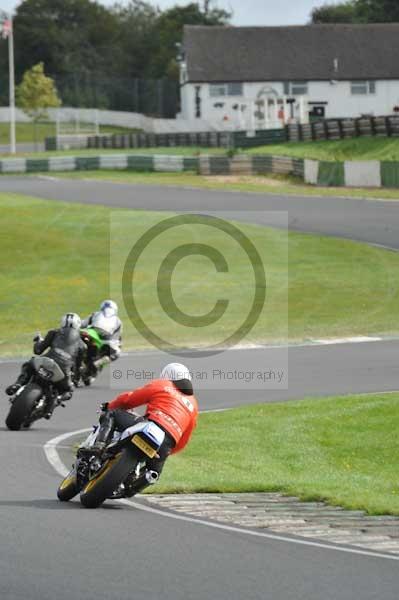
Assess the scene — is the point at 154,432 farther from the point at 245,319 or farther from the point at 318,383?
the point at 245,319

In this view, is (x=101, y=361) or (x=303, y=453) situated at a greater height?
(x=101, y=361)

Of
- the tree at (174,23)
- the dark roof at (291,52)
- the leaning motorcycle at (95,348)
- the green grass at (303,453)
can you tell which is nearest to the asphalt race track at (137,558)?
the green grass at (303,453)

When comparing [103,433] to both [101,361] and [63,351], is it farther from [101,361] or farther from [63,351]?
[101,361]

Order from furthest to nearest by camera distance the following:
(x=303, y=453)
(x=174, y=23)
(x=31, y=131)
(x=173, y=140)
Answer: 1. (x=174, y=23)
2. (x=31, y=131)
3. (x=173, y=140)
4. (x=303, y=453)

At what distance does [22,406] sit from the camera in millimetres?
15516

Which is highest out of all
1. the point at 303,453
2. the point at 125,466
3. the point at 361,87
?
the point at 361,87

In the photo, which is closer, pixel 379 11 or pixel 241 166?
pixel 241 166

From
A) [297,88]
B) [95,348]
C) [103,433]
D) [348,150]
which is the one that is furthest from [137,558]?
[297,88]

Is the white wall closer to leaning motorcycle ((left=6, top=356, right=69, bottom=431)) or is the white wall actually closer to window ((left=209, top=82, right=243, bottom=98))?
window ((left=209, top=82, right=243, bottom=98))

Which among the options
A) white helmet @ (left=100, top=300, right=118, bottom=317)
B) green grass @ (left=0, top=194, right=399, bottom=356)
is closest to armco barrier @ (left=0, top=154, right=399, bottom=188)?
green grass @ (left=0, top=194, right=399, bottom=356)

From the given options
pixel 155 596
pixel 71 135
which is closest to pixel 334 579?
pixel 155 596

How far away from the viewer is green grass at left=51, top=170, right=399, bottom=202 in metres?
46.1

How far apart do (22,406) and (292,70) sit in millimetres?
76323

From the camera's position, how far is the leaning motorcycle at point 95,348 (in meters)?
18.7
